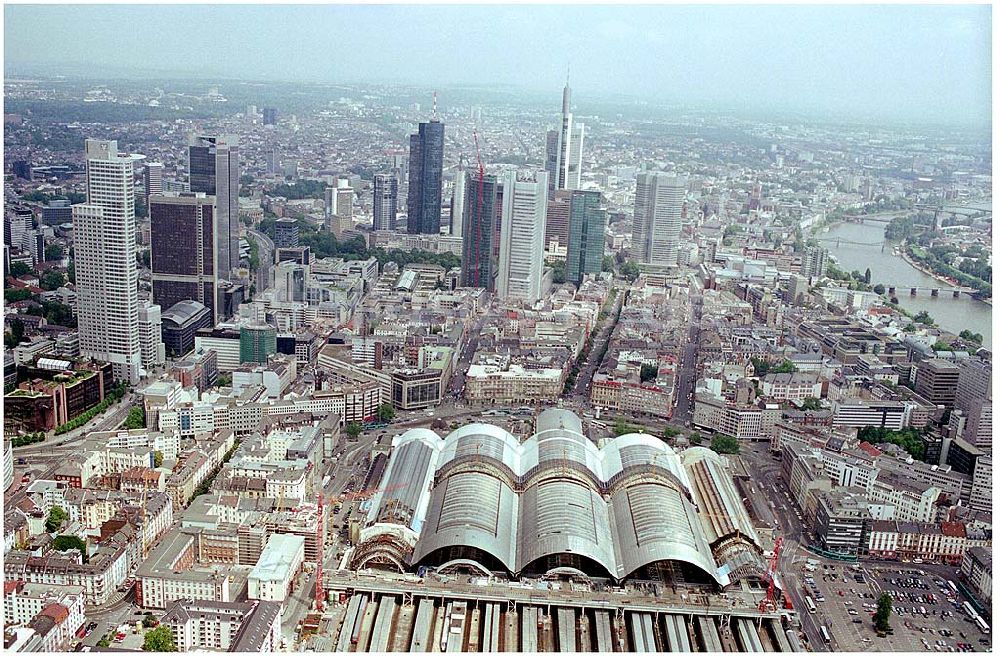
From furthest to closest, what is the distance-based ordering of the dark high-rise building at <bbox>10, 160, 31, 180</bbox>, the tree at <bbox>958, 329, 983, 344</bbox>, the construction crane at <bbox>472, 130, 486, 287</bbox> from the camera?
1. the construction crane at <bbox>472, 130, 486, 287</bbox>
2. the dark high-rise building at <bbox>10, 160, 31, 180</bbox>
3. the tree at <bbox>958, 329, 983, 344</bbox>

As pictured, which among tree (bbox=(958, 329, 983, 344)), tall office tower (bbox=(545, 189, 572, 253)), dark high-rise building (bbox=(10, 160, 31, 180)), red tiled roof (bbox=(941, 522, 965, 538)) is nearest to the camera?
red tiled roof (bbox=(941, 522, 965, 538))

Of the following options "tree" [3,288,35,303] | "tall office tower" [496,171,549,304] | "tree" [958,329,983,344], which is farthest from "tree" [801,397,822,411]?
"tree" [3,288,35,303]

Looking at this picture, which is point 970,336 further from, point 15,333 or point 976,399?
point 15,333

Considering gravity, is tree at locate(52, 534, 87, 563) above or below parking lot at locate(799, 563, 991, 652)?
above

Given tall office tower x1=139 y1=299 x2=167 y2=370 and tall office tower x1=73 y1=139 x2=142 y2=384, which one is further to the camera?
tall office tower x1=139 y1=299 x2=167 y2=370

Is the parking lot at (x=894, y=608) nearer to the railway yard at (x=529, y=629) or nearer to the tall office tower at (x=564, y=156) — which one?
the railway yard at (x=529, y=629)

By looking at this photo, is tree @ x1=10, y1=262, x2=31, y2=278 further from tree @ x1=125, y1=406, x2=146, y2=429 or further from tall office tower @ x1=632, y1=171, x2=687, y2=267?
tall office tower @ x1=632, y1=171, x2=687, y2=267
